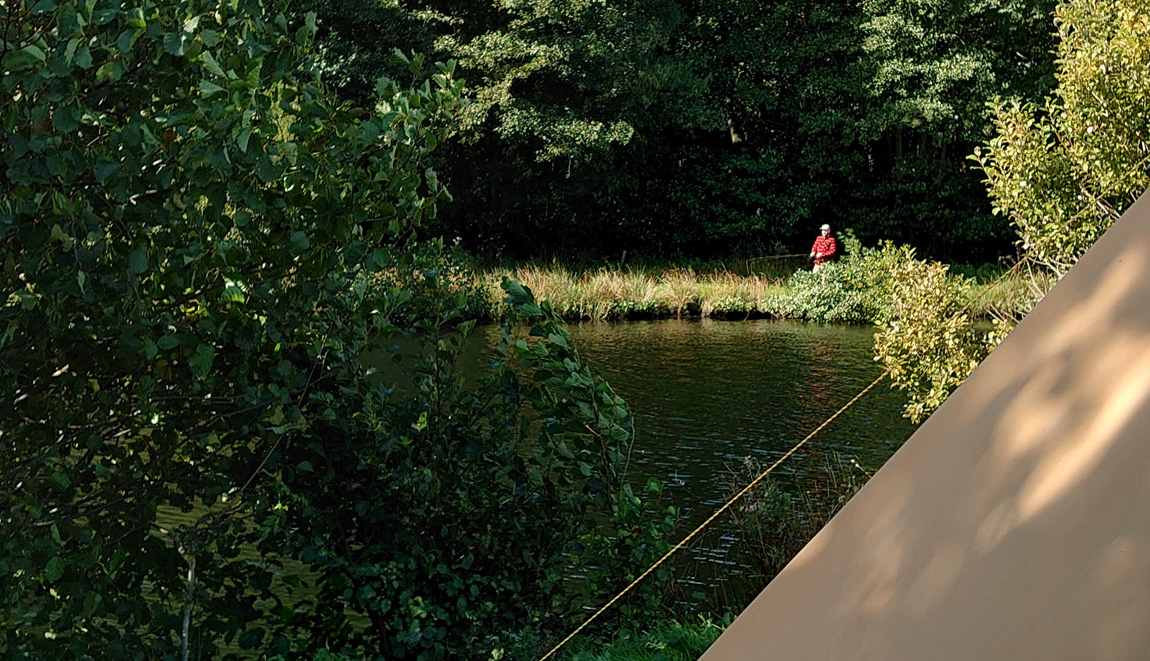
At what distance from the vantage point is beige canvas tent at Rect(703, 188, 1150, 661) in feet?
3.76

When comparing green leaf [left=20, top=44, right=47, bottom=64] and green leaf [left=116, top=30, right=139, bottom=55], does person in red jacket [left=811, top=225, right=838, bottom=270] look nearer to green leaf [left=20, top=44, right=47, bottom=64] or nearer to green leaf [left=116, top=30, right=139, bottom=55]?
green leaf [left=116, top=30, right=139, bottom=55]

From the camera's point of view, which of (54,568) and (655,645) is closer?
(54,568)

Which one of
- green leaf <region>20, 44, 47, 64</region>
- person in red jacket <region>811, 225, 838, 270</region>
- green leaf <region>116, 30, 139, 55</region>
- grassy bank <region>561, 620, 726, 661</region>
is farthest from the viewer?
person in red jacket <region>811, 225, 838, 270</region>

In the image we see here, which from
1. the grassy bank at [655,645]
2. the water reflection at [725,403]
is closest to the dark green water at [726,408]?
the water reflection at [725,403]

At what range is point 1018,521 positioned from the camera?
1275mm

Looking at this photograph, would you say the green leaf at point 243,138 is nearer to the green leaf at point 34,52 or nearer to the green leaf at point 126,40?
the green leaf at point 126,40

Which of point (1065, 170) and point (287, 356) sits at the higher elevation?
point (1065, 170)

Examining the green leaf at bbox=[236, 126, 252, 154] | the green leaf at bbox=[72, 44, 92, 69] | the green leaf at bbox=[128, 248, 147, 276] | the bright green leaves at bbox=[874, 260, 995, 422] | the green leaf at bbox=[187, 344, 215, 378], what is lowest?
the bright green leaves at bbox=[874, 260, 995, 422]

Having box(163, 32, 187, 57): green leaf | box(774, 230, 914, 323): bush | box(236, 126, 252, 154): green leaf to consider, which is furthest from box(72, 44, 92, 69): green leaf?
box(774, 230, 914, 323): bush

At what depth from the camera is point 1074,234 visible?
728 centimetres

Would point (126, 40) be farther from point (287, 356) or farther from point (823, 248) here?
point (823, 248)

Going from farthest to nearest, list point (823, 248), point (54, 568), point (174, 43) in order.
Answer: point (823, 248)
point (54, 568)
point (174, 43)

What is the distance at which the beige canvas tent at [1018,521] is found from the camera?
45.1 inches

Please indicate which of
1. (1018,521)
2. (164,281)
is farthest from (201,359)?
(1018,521)
